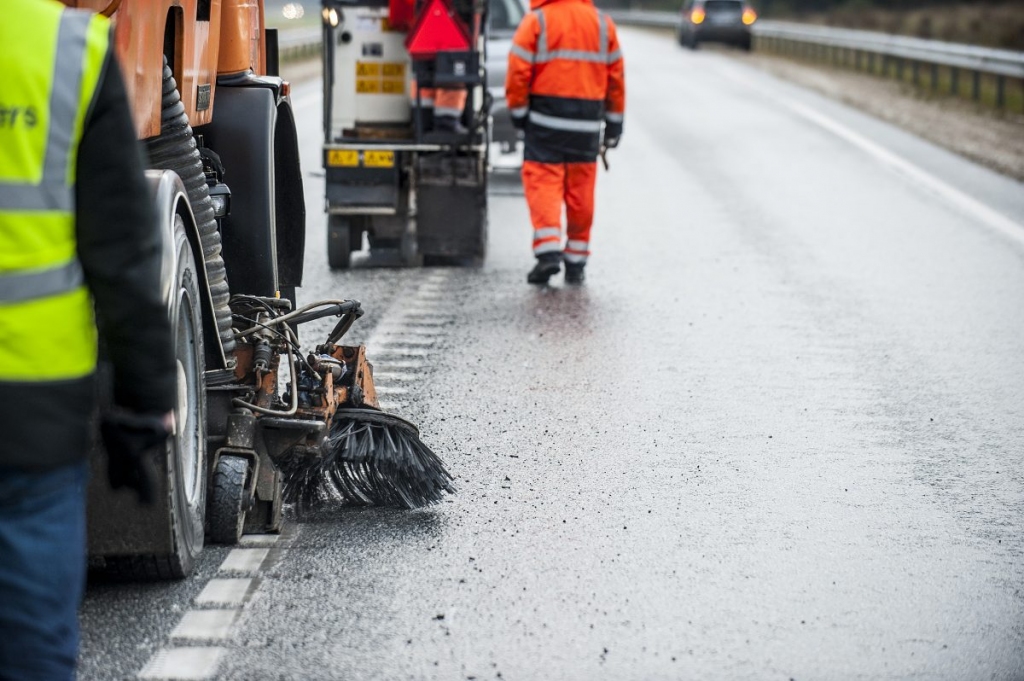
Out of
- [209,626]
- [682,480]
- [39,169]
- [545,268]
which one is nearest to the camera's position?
[39,169]

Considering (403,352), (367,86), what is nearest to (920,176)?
(367,86)

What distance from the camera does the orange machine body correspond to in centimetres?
452

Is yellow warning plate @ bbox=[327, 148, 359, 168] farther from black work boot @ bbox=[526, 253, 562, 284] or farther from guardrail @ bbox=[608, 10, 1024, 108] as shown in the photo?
guardrail @ bbox=[608, 10, 1024, 108]

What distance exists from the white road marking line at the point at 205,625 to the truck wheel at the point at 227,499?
1.68 ft

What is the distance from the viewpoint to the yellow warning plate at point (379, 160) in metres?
10.7

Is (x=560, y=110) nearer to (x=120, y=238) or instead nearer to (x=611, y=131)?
(x=611, y=131)

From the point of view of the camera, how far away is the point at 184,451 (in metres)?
4.76

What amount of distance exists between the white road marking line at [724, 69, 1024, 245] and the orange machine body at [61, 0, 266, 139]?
22.3 ft

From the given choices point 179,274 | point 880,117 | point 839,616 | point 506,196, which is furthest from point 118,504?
point 880,117

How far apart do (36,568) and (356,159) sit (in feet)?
25.9

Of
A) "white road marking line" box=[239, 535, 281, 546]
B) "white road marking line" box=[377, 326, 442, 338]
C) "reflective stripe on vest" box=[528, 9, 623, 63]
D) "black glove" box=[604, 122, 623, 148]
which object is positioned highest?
"reflective stripe on vest" box=[528, 9, 623, 63]

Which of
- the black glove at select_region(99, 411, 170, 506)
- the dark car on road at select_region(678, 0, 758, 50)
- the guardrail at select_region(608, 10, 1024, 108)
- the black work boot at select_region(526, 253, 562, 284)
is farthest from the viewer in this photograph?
the dark car on road at select_region(678, 0, 758, 50)

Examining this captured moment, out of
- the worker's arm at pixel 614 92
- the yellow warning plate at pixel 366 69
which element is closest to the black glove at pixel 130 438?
the worker's arm at pixel 614 92

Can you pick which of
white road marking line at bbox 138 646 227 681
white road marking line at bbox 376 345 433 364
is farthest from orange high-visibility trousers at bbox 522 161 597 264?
white road marking line at bbox 138 646 227 681
